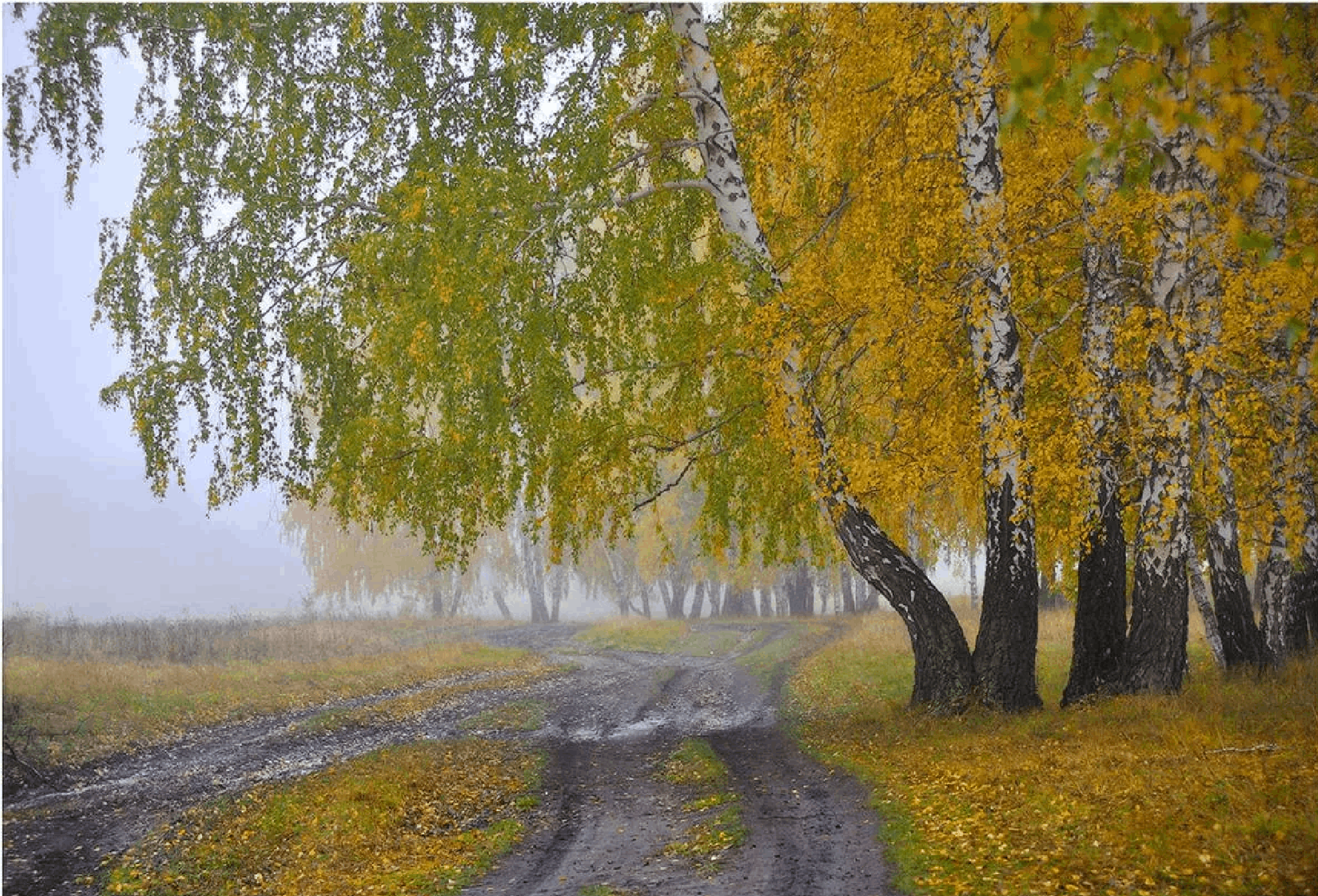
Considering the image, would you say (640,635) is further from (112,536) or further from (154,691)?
(112,536)

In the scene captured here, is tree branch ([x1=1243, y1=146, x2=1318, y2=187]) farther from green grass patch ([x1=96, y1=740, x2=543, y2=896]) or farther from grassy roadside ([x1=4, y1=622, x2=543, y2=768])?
grassy roadside ([x1=4, y1=622, x2=543, y2=768])

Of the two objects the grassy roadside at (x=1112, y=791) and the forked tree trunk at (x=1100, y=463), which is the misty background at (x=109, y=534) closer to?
the forked tree trunk at (x=1100, y=463)

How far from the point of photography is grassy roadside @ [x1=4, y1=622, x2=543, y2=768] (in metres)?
15.0

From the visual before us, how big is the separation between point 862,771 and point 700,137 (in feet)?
24.8

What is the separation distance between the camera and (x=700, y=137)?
12.0 metres

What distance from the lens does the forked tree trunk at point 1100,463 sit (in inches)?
409

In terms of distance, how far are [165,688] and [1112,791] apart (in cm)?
1760

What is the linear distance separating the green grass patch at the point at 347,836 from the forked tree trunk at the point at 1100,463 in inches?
269

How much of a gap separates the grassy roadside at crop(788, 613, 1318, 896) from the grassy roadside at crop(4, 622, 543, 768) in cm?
1105

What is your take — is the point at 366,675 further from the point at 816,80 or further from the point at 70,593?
the point at 70,593

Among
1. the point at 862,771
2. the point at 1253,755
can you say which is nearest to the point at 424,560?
the point at 862,771

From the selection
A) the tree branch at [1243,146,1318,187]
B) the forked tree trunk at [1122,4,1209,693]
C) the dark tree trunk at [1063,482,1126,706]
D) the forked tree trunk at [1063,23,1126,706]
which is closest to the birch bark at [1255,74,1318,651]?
the forked tree trunk at [1122,4,1209,693]

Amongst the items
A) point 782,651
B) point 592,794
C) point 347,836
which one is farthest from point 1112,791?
point 782,651

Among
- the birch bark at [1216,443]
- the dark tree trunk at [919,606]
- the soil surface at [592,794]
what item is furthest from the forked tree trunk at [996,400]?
the soil surface at [592,794]
